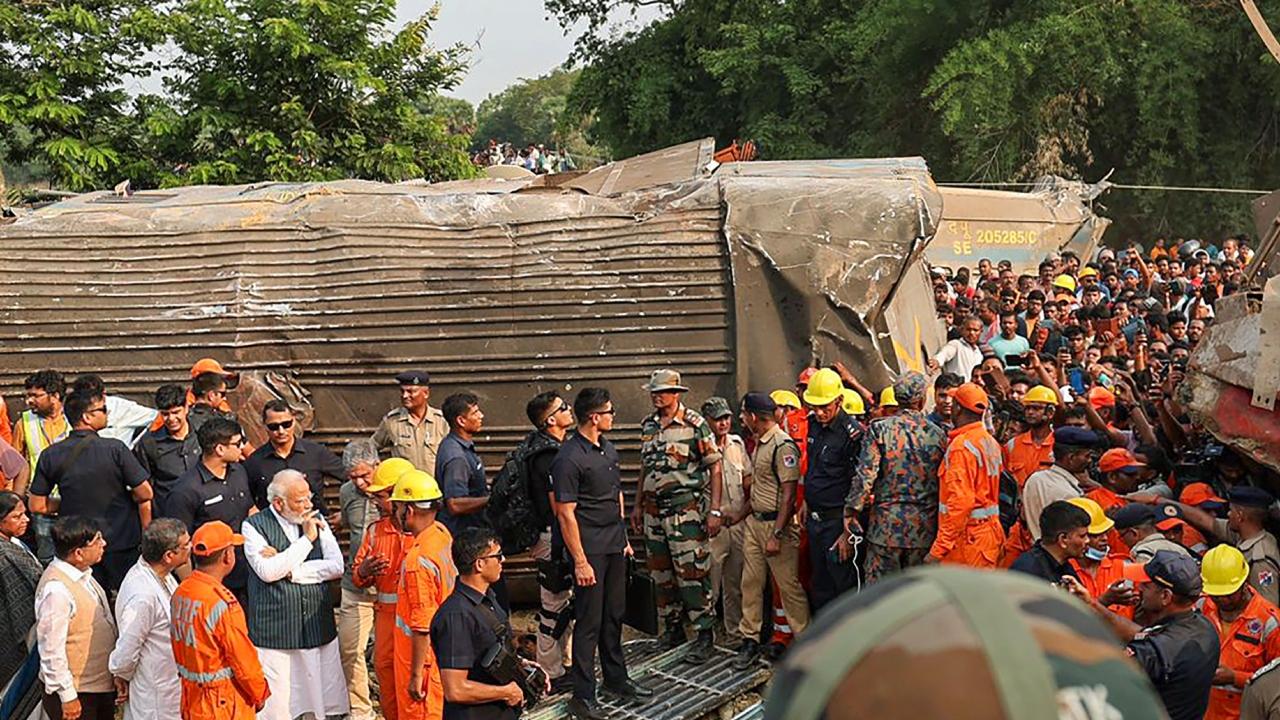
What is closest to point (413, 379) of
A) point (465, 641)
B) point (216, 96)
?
point (465, 641)

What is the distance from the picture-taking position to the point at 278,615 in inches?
242

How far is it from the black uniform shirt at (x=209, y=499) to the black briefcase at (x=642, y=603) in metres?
2.12

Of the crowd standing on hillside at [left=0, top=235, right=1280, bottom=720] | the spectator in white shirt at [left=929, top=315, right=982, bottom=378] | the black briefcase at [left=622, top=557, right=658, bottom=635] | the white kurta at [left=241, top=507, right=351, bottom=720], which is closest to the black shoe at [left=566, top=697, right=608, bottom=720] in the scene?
the crowd standing on hillside at [left=0, top=235, right=1280, bottom=720]

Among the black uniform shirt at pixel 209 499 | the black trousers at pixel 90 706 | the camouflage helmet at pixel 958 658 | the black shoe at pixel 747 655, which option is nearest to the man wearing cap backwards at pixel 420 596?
the black uniform shirt at pixel 209 499

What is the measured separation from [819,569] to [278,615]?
295cm

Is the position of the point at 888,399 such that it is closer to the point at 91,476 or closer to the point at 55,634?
the point at 91,476

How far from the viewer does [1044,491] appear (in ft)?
20.5

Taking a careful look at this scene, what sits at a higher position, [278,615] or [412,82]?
[412,82]

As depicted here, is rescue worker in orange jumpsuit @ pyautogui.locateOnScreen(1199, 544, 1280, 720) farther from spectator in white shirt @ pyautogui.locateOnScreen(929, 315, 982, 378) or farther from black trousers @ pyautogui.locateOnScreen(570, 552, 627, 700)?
spectator in white shirt @ pyautogui.locateOnScreen(929, 315, 982, 378)

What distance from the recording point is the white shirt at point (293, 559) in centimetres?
600

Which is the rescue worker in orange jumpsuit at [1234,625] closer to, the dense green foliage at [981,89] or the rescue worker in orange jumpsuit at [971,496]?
the rescue worker in orange jumpsuit at [971,496]

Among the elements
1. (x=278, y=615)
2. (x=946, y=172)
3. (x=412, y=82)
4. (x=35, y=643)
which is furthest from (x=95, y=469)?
(x=946, y=172)

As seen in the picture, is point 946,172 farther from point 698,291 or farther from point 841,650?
point 841,650

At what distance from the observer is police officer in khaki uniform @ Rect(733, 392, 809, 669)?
720cm
